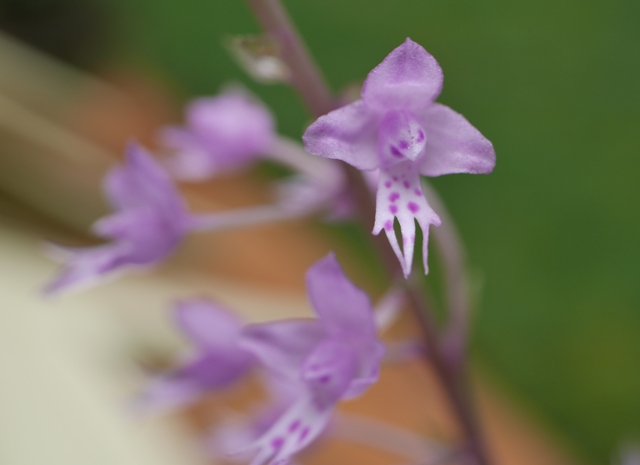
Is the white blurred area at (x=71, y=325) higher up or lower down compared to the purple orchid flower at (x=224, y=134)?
higher up

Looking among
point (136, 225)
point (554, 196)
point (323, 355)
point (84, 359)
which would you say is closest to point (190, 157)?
point (136, 225)

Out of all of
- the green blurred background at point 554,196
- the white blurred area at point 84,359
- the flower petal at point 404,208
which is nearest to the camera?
the flower petal at point 404,208

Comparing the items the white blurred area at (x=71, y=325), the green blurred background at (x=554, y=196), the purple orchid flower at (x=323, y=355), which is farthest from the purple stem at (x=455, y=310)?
the green blurred background at (x=554, y=196)

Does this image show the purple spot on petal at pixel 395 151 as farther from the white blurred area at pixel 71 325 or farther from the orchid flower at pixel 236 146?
the white blurred area at pixel 71 325

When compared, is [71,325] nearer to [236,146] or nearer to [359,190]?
[236,146]

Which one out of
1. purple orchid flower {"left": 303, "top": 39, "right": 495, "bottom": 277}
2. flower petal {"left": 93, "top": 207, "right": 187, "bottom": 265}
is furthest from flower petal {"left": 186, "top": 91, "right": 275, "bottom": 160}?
purple orchid flower {"left": 303, "top": 39, "right": 495, "bottom": 277}
